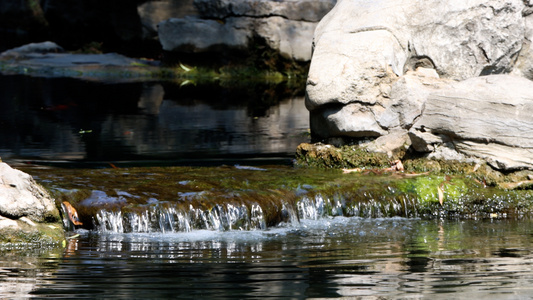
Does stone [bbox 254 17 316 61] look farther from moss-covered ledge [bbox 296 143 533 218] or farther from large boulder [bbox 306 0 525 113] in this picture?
moss-covered ledge [bbox 296 143 533 218]

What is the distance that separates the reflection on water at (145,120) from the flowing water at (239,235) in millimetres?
88

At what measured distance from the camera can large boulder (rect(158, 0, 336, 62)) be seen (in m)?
20.3

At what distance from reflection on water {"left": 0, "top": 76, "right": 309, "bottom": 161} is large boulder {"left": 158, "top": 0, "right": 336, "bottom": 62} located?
152 cm

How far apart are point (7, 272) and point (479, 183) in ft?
14.9

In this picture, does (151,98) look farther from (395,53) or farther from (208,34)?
(395,53)

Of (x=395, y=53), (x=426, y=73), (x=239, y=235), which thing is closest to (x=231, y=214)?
(x=239, y=235)

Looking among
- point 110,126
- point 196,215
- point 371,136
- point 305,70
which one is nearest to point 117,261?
point 196,215

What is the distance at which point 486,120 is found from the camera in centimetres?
757

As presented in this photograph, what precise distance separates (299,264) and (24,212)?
2194 millimetres

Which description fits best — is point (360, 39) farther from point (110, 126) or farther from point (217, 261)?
point (110, 126)

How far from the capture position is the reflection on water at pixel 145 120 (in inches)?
396

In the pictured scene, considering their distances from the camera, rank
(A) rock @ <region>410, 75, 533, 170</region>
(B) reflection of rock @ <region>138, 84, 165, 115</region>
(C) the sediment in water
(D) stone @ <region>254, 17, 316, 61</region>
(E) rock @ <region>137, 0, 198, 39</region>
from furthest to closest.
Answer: (E) rock @ <region>137, 0, 198, 39</region>
(D) stone @ <region>254, 17, 316, 61</region>
(B) reflection of rock @ <region>138, 84, 165, 115</region>
(A) rock @ <region>410, 75, 533, 170</region>
(C) the sediment in water

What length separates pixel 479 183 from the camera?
24.9 ft

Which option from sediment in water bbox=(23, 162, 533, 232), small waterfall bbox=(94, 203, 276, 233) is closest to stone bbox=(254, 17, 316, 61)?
sediment in water bbox=(23, 162, 533, 232)
